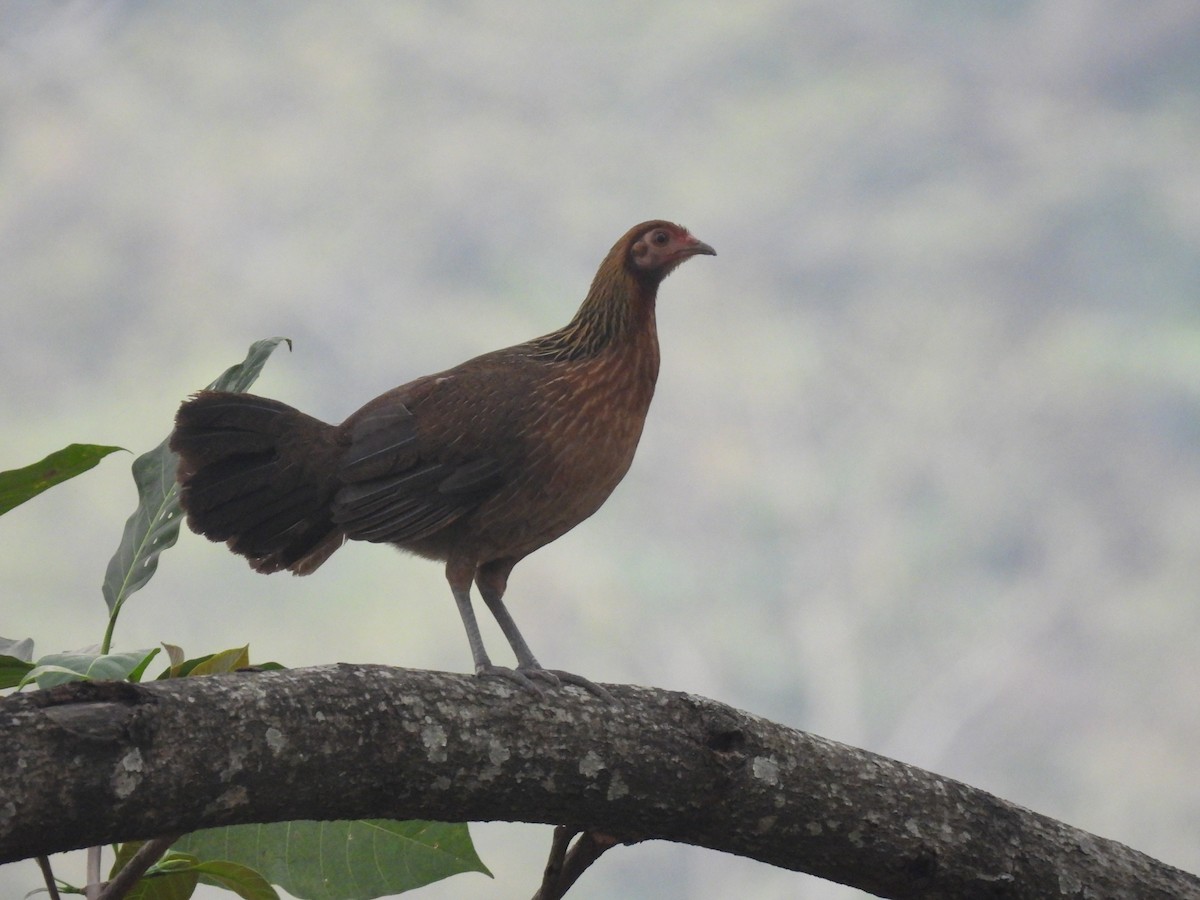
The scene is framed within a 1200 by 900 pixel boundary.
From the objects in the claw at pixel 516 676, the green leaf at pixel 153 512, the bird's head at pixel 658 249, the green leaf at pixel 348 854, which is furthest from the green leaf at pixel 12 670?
the bird's head at pixel 658 249

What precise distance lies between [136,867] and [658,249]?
8.01 ft

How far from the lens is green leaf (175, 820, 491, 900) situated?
10.4 feet

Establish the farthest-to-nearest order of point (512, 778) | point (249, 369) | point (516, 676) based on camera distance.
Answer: point (249, 369) → point (516, 676) → point (512, 778)

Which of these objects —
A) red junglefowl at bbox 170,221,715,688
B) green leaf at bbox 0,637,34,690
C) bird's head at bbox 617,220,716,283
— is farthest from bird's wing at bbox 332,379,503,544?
green leaf at bbox 0,637,34,690

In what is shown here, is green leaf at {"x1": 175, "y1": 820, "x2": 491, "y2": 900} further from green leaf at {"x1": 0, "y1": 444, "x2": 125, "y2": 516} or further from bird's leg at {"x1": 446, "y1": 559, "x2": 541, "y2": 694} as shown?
green leaf at {"x1": 0, "y1": 444, "x2": 125, "y2": 516}

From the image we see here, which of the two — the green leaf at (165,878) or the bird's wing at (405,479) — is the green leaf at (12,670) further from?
the bird's wing at (405,479)

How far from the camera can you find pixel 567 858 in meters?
2.95

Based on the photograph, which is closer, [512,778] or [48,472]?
[512,778]

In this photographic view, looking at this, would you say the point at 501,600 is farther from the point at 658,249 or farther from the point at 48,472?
the point at 48,472

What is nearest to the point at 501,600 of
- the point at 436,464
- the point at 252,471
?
the point at 436,464

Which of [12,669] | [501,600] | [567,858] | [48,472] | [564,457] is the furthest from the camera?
[501,600]

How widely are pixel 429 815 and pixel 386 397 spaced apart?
5.29 feet

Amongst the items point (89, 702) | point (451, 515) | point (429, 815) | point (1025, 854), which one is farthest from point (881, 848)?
point (89, 702)

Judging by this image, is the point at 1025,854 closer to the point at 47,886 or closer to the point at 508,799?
the point at 508,799
